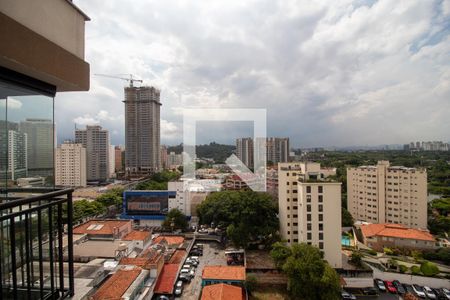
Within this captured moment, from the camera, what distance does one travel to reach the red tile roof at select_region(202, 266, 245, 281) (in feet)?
22.5

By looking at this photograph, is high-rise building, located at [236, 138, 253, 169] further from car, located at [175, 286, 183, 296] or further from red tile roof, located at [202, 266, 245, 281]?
car, located at [175, 286, 183, 296]

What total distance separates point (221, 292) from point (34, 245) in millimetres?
5818

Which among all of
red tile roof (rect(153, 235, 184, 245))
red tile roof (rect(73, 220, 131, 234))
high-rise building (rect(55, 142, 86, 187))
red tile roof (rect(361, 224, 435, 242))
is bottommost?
red tile roof (rect(153, 235, 184, 245))

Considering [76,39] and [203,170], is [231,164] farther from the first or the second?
[76,39]

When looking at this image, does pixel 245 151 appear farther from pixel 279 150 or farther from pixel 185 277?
pixel 279 150

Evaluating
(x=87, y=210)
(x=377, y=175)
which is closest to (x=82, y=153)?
(x=87, y=210)

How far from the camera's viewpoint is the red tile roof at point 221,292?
234 inches

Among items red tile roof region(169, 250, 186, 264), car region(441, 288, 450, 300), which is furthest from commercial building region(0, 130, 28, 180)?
car region(441, 288, 450, 300)

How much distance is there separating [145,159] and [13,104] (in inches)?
947

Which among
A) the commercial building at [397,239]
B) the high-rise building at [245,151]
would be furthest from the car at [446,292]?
the high-rise building at [245,151]

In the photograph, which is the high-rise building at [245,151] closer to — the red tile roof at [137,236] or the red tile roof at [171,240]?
the red tile roof at [171,240]

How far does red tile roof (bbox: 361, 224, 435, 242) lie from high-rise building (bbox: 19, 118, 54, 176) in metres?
11.1

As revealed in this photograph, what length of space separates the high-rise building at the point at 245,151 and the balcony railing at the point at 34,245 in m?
9.28

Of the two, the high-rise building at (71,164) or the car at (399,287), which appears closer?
the car at (399,287)
